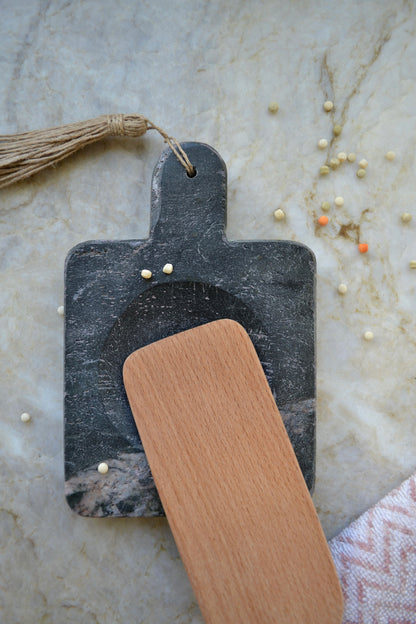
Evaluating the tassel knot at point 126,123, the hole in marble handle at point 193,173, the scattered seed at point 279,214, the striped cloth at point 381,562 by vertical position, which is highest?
the tassel knot at point 126,123

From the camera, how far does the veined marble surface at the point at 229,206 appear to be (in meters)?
0.85

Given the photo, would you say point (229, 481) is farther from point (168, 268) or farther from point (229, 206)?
point (229, 206)

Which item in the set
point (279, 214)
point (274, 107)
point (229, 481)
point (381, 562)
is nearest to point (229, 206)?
point (279, 214)

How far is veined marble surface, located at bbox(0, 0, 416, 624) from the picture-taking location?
2.80ft

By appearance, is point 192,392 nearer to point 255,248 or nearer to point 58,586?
point 255,248

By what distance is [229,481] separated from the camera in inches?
27.1

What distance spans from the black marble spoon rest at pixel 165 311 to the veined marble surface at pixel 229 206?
0.11 metres

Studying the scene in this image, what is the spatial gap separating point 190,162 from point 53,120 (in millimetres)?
299

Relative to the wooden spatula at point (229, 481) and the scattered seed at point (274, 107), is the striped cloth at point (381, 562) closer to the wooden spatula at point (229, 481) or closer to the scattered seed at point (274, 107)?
the wooden spatula at point (229, 481)

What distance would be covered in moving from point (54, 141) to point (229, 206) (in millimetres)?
324

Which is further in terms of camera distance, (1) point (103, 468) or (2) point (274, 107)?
(2) point (274, 107)

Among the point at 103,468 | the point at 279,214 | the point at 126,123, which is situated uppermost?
the point at 126,123

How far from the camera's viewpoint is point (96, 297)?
2.54 feet

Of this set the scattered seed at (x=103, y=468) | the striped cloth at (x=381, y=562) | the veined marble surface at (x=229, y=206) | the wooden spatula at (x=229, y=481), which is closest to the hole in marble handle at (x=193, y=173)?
the veined marble surface at (x=229, y=206)
